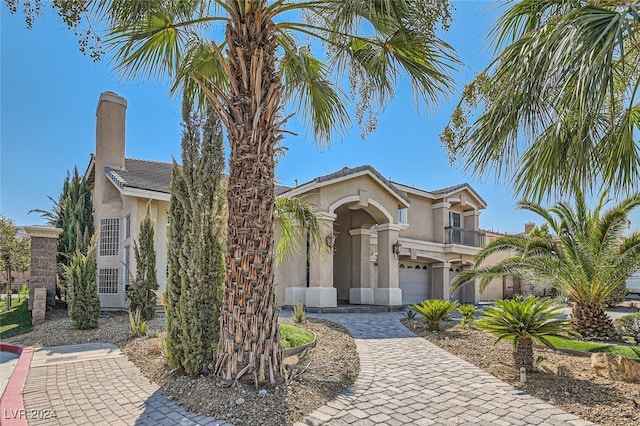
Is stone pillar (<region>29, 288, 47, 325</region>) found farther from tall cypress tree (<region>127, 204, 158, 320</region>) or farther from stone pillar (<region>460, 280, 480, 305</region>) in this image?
stone pillar (<region>460, 280, 480, 305</region>)

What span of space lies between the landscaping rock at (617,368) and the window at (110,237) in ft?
54.5

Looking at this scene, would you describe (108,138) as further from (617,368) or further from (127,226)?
(617,368)

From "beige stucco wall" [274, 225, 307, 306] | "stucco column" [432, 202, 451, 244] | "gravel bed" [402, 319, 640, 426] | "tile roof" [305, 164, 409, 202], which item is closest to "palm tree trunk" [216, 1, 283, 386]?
"gravel bed" [402, 319, 640, 426]

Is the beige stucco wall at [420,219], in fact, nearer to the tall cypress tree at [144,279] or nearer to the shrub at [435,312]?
the shrub at [435,312]

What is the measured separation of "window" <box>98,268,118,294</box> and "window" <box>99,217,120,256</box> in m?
0.72

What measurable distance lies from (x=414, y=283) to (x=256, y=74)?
21135 millimetres

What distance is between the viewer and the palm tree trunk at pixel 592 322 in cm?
1134

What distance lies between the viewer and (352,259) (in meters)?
20.7

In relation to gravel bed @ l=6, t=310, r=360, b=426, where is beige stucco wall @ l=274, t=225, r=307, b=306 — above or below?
above

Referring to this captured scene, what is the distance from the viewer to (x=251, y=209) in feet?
20.0

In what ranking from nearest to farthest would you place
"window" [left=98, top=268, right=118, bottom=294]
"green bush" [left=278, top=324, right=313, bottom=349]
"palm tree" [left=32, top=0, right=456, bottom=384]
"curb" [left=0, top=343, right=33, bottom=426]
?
"curb" [left=0, top=343, right=33, bottom=426]
"palm tree" [left=32, top=0, right=456, bottom=384]
"green bush" [left=278, top=324, right=313, bottom=349]
"window" [left=98, top=268, right=118, bottom=294]

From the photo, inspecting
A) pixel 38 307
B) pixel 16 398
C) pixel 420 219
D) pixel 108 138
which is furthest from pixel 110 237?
pixel 420 219

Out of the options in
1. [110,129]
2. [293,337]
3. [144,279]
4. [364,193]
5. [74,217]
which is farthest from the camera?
[364,193]

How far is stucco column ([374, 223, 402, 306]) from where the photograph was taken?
18547 mm
